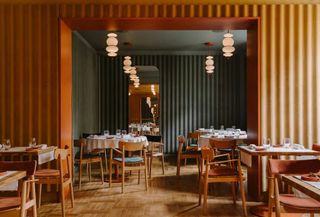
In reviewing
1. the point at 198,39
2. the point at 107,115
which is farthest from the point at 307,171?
the point at 107,115

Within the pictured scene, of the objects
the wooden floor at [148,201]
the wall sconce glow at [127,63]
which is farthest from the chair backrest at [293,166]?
the wall sconce glow at [127,63]

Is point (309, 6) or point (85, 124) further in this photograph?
point (85, 124)

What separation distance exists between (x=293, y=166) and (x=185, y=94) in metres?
8.86

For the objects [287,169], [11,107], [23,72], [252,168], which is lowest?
[252,168]

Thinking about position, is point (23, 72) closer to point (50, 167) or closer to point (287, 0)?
point (50, 167)

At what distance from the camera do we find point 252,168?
20.2ft

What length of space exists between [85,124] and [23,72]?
4566 millimetres

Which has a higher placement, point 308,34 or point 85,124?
point 308,34

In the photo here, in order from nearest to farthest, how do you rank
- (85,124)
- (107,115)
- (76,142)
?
1. (76,142)
2. (85,124)
3. (107,115)

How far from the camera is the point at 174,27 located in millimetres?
6438

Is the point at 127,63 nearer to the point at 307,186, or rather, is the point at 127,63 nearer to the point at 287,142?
the point at 287,142

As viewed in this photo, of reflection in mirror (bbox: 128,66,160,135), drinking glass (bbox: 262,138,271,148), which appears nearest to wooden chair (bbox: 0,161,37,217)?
drinking glass (bbox: 262,138,271,148)

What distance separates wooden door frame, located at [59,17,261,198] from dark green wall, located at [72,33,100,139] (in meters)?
2.78

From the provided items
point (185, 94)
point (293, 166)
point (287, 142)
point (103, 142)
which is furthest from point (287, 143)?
point (185, 94)
